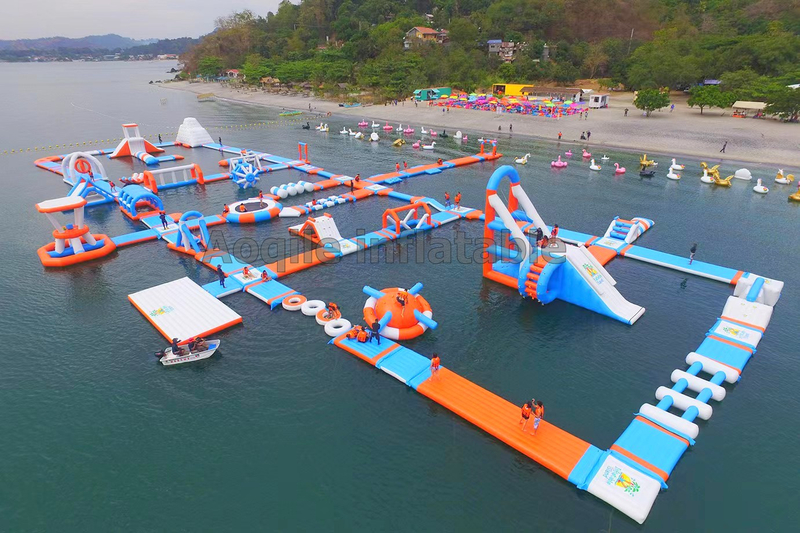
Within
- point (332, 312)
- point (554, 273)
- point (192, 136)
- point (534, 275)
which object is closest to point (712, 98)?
point (554, 273)

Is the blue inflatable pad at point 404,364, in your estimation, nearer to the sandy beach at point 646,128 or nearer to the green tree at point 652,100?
the sandy beach at point 646,128

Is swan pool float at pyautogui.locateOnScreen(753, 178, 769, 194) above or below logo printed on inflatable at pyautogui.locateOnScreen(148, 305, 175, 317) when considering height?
above

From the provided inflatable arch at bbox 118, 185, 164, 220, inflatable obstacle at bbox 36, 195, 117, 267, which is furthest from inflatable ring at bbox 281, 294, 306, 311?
inflatable arch at bbox 118, 185, 164, 220

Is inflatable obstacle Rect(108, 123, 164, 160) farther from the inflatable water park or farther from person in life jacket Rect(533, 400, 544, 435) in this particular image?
person in life jacket Rect(533, 400, 544, 435)

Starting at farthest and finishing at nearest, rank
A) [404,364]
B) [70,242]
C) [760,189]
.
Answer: [760,189]
[70,242]
[404,364]

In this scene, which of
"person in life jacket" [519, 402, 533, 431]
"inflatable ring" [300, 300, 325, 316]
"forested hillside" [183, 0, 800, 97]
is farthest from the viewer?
"forested hillside" [183, 0, 800, 97]

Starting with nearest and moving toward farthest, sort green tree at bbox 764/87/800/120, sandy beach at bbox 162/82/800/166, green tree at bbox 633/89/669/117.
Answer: sandy beach at bbox 162/82/800/166 < green tree at bbox 764/87/800/120 < green tree at bbox 633/89/669/117

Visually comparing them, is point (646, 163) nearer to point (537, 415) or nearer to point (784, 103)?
point (784, 103)
